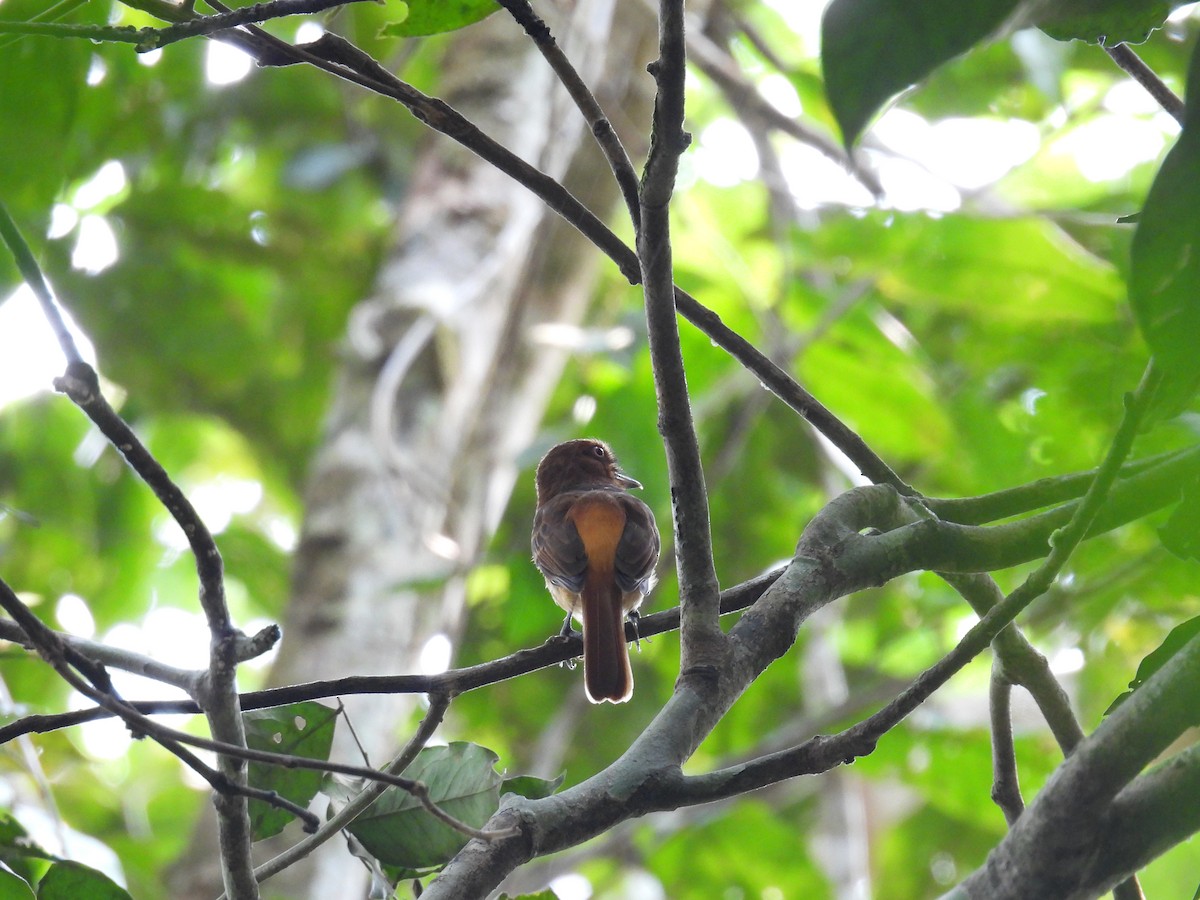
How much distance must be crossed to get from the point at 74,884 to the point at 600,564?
202 cm

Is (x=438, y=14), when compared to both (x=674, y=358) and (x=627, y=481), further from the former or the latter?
(x=627, y=481)

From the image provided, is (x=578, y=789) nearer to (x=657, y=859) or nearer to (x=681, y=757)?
(x=681, y=757)

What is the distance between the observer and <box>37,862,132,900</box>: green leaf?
1.38m

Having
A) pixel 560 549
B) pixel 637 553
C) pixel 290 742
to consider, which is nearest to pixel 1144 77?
pixel 290 742

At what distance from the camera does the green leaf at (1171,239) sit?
2.46ft

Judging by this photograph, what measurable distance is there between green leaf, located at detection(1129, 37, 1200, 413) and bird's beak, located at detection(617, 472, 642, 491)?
3.37 metres

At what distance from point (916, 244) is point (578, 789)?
374 cm

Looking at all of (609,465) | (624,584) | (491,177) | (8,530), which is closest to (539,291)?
(491,177)

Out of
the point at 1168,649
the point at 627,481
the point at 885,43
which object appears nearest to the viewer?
the point at 885,43

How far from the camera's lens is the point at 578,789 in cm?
111

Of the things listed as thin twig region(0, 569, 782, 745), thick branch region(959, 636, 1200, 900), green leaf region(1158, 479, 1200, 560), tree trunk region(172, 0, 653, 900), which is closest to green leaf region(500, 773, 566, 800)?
thin twig region(0, 569, 782, 745)

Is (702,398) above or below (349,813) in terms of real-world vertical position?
above

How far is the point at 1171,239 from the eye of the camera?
0.76 meters

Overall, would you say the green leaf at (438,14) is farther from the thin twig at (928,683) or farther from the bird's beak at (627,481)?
the bird's beak at (627,481)
